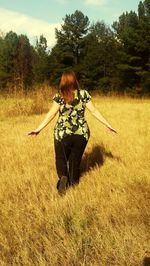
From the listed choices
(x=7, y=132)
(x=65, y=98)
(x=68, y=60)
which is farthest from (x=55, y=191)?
(x=68, y=60)

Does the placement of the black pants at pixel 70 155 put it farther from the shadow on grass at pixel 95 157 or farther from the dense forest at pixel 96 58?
the dense forest at pixel 96 58

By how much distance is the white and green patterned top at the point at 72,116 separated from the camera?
669cm

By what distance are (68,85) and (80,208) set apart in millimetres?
1699

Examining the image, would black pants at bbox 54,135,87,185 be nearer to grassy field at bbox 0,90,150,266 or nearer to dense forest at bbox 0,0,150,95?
grassy field at bbox 0,90,150,266

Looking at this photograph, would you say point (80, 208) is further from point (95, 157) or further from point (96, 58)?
point (96, 58)

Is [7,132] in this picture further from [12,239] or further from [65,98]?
[12,239]

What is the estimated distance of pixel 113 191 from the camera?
21.8 ft

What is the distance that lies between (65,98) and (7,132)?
23.0 feet

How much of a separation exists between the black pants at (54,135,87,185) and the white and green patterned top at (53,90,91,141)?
74 mm

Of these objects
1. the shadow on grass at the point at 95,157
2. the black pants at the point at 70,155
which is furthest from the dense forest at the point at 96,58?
the black pants at the point at 70,155

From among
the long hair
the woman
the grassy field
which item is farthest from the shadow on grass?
the long hair

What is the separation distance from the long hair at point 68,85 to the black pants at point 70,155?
538 mm

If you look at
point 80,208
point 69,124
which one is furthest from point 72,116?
point 80,208

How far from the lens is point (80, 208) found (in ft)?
19.1
